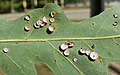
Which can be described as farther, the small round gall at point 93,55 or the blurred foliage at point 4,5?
the blurred foliage at point 4,5

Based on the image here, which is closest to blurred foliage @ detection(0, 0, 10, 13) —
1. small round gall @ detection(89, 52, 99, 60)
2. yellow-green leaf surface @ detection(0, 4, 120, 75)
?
yellow-green leaf surface @ detection(0, 4, 120, 75)

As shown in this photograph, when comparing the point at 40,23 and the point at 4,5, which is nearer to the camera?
the point at 40,23

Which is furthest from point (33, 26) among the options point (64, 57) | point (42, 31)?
point (64, 57)

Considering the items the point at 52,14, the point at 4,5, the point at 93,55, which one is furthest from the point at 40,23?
the point at 4,5

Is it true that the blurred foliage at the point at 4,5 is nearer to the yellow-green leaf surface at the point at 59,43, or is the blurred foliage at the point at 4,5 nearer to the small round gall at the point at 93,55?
the yellow-green leaf surface at the point at 59,43

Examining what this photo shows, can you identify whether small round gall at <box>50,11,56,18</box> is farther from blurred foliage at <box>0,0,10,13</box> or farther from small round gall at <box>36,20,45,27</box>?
blurred foliage at <box>0,0,10,13</box>

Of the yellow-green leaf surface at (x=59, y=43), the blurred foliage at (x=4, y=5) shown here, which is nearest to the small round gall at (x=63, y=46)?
the yellow-green leaf surface at (x=59, y=43)

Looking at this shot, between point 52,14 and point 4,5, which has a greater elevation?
point 52,14

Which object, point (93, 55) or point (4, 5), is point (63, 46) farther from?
point (4, 5)
